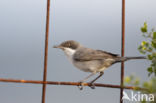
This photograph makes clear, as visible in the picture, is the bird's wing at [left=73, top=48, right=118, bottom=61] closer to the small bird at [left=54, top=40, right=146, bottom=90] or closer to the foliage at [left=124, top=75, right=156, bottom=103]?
the small bird at [left=54, top=40, right=146, bottom=90]

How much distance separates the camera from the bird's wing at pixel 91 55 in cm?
510

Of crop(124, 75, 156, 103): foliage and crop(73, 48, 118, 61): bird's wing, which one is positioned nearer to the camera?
crop(124, 75, 156, 103): foliage

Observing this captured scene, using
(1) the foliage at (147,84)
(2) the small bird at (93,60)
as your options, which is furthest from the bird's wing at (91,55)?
(1) the foliage at (147,84)

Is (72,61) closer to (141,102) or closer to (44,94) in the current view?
(44,94)

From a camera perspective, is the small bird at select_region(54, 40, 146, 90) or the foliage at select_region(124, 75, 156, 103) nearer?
the foliage at select_region(124, 75, 156, 103)

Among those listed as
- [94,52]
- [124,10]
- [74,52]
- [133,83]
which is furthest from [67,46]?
[133,83]

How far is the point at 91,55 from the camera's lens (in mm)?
5207

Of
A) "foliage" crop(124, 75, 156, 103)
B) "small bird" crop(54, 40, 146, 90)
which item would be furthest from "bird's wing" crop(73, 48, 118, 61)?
"foliage" crop(124, 75, 156, 103)

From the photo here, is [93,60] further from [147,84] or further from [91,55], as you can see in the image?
[147,84]

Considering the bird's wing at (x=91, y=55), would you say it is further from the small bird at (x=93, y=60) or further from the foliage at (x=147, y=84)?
the foliage at (x=147, y=84)

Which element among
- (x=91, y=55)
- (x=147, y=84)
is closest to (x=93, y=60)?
(x=91, y=55)

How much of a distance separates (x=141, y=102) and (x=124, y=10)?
1.95m

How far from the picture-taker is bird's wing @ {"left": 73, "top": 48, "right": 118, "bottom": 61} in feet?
16.7

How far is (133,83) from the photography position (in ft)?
8.24
